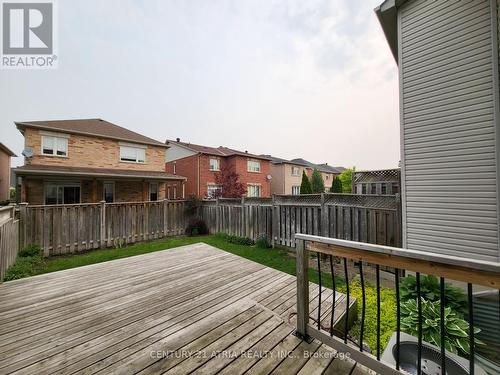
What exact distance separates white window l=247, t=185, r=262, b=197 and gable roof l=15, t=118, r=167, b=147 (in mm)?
10317

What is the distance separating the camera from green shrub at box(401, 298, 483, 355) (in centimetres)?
213

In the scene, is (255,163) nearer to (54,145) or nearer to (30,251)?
(54,145)

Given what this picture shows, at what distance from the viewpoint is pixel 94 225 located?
7.00 metres

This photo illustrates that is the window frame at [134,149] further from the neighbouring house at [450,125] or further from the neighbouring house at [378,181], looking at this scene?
the neighbouring house at [450,125]

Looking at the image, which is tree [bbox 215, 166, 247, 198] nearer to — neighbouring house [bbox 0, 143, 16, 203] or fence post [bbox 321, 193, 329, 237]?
fence post [bbox 321, 193, 329, 237]

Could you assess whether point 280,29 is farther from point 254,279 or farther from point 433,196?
point 254,279

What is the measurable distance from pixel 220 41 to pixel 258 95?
4.83 m

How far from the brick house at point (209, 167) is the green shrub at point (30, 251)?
483 inches

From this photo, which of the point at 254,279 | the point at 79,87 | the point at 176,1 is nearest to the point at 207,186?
the point at 79,87

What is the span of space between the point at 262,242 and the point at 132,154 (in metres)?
11.5

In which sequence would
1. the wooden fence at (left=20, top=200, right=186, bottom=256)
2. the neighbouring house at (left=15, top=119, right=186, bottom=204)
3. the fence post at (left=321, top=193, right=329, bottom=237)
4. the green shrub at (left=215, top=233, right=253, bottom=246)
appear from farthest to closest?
the neighbouring house at (left=15, top=119, right=186, bottom=204)
the green shrub at (left=215, top=233, right=253, bottom=246)
the wooden fence at (left=20, top=200, right=186, bottom=256)
the fence post at (left=321, top=193, right=329, bottom=237)

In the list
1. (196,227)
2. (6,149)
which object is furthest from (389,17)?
(6,149)

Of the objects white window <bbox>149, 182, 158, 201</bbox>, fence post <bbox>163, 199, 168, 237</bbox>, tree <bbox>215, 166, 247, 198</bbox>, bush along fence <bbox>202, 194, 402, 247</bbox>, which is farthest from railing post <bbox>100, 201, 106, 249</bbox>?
tree <bbox>215, 166, 247, 198</bbox>

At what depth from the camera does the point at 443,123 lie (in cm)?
407
